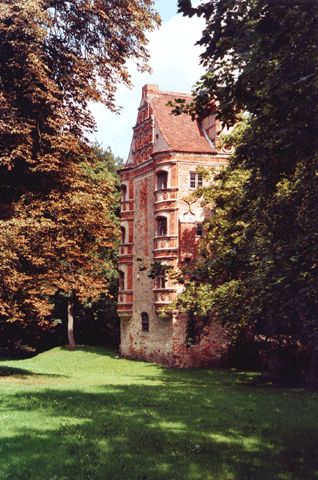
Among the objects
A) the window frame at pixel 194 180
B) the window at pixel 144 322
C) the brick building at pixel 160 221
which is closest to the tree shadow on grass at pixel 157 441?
the brick building at pixel 160 221

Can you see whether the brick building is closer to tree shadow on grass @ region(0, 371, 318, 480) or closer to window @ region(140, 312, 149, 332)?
window @ region(140, 312, 149, 332)

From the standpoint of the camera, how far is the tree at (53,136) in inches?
770

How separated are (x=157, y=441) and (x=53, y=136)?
13.5m

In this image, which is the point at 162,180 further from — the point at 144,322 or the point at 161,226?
the point at 144,322

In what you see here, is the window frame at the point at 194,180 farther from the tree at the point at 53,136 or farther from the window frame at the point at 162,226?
the tree at the point at 53,136

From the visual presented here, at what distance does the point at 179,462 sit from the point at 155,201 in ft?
97.8

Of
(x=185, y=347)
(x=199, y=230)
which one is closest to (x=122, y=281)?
(x=199, y=230)

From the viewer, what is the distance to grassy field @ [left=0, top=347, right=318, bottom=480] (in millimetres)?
8383

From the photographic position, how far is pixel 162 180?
124ft

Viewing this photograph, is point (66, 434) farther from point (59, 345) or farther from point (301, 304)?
point (59, 345)

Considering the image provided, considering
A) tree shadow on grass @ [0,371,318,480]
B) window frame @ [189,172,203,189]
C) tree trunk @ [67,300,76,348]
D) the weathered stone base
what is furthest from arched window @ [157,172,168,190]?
tree shadow on grass @ [0,371,318,480]

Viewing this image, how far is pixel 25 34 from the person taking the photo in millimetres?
20266

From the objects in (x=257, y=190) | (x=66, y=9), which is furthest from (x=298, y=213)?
(x=66, y=9)

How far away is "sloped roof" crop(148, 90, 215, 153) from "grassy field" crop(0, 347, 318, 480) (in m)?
22.6
